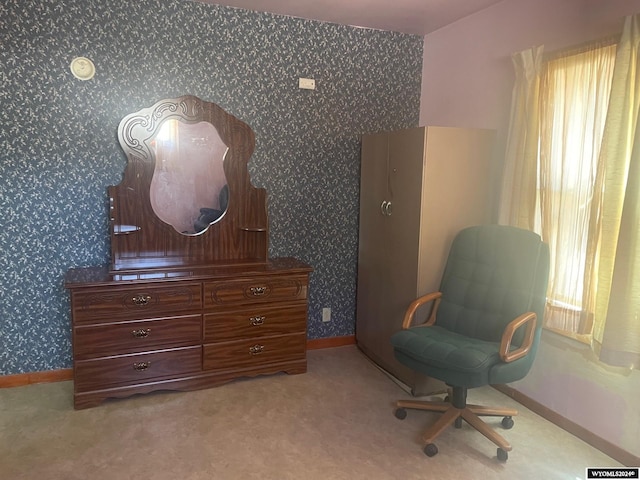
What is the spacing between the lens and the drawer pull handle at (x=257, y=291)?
302 cm

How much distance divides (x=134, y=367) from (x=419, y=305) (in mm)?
1719

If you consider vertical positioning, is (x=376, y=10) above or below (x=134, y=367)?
above

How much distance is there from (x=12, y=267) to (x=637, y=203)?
11.1ft

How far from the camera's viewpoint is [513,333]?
2.32 metres

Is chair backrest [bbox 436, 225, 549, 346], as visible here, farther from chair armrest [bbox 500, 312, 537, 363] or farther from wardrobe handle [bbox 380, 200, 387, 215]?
wardrobe handle [bbox 380, 200, 387, 215]

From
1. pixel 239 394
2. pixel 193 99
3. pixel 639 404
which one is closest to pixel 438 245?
pixel 639 404

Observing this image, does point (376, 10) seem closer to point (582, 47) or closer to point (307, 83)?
point (307, 83)

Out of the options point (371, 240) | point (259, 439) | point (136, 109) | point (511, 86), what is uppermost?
point (511, 86)

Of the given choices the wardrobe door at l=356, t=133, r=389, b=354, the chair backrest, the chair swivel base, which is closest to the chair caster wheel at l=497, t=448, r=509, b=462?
the chair swivel base

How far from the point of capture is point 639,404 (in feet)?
7.38

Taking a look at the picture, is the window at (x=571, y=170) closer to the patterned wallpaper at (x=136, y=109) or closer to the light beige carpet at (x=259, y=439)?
the light beige carpet at (x=259, y=439)

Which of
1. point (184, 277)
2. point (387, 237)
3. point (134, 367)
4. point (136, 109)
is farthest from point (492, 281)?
point (136, 109)

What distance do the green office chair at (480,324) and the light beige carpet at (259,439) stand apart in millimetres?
123

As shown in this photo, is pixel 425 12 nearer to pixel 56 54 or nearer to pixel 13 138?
pixel 56 54
